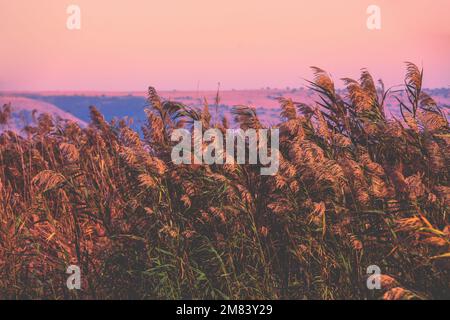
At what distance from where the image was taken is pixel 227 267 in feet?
23.5

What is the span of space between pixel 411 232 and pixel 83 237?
3.10 m

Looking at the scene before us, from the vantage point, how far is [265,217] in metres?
7.39

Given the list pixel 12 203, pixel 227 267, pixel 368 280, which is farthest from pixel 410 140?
pixel 12 203

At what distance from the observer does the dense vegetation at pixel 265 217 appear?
6.94 metres

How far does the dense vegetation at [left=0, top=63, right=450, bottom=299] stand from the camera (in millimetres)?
6938

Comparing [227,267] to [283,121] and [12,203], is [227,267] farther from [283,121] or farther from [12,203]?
[12,203]

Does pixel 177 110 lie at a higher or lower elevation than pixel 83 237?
higher
